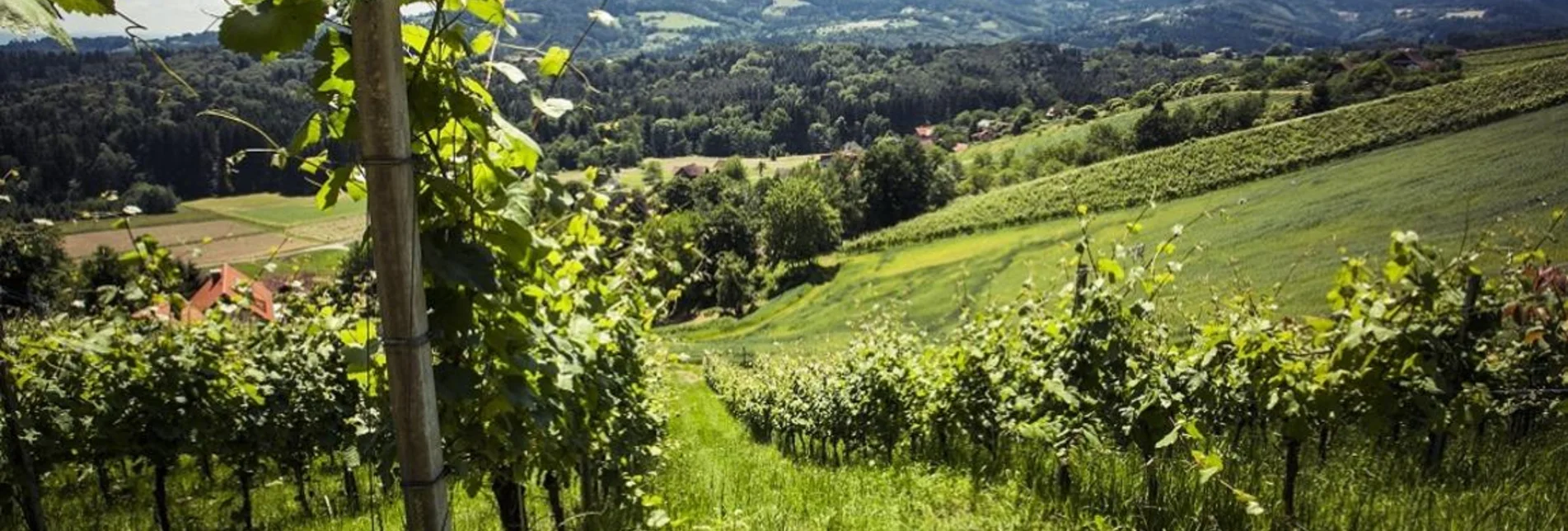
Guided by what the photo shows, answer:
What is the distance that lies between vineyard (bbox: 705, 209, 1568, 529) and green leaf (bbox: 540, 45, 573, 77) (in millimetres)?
2541

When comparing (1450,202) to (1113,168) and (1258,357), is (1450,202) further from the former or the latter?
(1258,357)

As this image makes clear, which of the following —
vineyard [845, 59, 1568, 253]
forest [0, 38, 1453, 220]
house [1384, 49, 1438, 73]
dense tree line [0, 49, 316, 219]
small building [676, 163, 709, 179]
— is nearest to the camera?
forest [0, 38, 1453, 220]

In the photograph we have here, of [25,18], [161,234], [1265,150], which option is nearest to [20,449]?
[25,18]

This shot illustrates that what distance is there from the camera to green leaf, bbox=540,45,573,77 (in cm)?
251

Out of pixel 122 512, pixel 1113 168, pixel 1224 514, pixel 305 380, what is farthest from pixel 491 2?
pixel 1113 168

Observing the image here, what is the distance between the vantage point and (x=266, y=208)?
102125mm

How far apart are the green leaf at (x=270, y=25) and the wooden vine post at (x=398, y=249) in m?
0.09

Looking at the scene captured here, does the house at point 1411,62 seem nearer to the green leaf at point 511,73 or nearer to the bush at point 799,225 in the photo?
the bush at point 799,225

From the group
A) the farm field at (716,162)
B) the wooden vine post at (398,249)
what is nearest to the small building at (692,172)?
the farm field at (716,162)

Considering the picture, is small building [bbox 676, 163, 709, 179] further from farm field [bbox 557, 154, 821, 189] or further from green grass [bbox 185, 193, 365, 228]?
green grass [bbox 185, 193, 365, 228]

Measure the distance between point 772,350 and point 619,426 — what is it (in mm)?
41773

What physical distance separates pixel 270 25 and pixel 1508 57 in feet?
286

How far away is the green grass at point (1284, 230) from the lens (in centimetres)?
3212

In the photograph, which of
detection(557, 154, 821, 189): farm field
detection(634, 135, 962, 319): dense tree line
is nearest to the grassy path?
detection(634, 135, 962, 319): dense tree line
